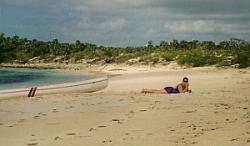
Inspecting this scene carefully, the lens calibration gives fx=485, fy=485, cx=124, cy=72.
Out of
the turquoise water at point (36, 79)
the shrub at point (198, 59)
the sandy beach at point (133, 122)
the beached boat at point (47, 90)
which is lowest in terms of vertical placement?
the turquoise water at point (36, 79)

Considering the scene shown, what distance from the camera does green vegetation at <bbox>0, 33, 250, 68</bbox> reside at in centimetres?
5413

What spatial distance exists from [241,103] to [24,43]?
11442 centimetres

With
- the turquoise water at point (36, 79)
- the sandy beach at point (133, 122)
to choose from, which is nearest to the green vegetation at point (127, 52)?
the turquoise water at point (36, 79)

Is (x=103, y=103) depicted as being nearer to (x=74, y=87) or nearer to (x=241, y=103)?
(x=241, y=103)

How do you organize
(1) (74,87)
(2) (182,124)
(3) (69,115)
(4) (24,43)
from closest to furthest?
(2) (182,124)
(3) (69,115)
(1) (74,87)
(4) (24,43)

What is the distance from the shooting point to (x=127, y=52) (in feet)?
343

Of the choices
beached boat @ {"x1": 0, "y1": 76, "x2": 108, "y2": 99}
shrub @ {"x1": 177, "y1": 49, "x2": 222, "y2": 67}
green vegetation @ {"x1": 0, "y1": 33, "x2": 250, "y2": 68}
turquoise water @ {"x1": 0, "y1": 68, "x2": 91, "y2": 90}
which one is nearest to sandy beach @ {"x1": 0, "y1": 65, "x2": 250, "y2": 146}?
beached boat @ {"x1": 0, "y1": 76, "x2": 108, "y2": 99}

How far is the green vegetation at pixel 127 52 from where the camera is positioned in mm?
54125

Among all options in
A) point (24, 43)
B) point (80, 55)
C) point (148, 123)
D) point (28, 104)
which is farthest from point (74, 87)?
point (24, 43)

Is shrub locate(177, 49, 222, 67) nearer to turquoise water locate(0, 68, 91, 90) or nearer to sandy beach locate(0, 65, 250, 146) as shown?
turquoise water locate(0, 68, 91, 90)

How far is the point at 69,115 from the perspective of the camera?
1614 centimetres

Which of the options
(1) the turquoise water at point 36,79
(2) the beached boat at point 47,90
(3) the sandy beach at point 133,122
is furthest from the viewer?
(1) the turquoise water at point 36,79

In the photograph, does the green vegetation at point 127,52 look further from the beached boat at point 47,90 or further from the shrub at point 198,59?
the beached boat at point 47,90

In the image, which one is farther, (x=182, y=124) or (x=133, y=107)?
(x=133, y=107)
